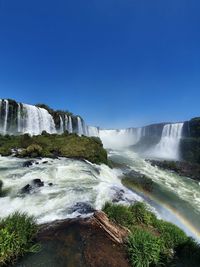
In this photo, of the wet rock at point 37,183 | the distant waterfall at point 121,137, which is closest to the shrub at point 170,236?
the wet rock at point 37,183

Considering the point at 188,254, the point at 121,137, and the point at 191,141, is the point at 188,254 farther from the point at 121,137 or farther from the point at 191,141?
the point at 121,137

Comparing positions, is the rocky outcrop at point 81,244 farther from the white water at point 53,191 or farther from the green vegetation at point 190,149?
the green vegetation at point 190,149

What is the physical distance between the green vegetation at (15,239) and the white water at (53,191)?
4.31 feet

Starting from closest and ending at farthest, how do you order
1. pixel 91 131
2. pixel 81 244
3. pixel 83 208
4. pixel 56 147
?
1. pixel 81 244
2. pixel 83 208
3. pixel 56 147
4. pixel 91 131

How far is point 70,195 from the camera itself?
10938 millimetres

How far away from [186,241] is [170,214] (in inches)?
308

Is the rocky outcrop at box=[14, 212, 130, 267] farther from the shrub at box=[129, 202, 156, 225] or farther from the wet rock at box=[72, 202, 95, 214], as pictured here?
the shrub at box=[129, 202, 156, 225]

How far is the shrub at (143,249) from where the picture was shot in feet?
20.8

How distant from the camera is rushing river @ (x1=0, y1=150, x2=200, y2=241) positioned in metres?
9.40

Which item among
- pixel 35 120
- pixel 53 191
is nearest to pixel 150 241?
pixel 53 191

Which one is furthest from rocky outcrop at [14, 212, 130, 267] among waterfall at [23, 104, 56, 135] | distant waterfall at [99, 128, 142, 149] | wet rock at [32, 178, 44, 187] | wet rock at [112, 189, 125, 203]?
distant waterfall at [99, 128, 142, 149]

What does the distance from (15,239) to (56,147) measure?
1815 centimetres

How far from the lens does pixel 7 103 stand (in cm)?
3750

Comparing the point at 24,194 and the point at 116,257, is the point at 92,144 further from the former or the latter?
the point at 116,257
